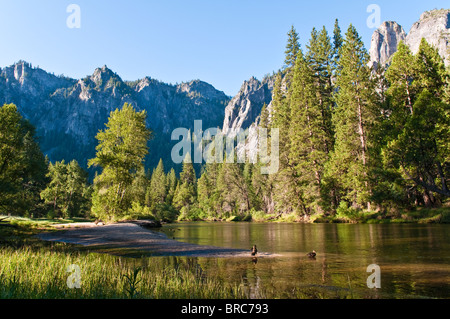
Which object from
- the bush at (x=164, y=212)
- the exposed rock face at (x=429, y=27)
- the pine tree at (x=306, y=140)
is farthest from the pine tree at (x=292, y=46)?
the exposed rock face at (x=429, y=27)

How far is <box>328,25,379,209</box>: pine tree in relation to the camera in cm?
3862

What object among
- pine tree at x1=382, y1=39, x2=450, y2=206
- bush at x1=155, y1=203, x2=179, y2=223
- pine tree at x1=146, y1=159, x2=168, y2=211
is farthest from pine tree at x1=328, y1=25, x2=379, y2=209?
pine tree at x1=146, y1=159, x2=168, y2=211

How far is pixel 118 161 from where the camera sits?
1390 inches

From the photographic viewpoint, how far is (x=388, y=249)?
14.4 meters

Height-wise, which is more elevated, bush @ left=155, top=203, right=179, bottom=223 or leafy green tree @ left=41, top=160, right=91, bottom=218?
leafy green tree @ left=41, top=160, right=91, bottom=218

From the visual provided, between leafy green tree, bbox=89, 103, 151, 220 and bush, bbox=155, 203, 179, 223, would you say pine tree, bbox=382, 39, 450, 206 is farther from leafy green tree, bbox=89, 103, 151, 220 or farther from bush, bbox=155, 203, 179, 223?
bush, bbox=155, 203, 179, 223

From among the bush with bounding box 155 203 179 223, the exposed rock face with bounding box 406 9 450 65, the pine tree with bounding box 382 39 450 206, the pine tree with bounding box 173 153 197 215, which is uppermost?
→ the exposed rock face with bounding box 406 9 450 65

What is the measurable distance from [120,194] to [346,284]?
33518mm

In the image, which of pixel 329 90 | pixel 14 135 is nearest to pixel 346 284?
pixel 14 135

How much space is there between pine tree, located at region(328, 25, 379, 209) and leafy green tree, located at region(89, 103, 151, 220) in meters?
26.9

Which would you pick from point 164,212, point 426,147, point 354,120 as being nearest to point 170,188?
point 164,212

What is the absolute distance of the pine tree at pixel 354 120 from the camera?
38.6m

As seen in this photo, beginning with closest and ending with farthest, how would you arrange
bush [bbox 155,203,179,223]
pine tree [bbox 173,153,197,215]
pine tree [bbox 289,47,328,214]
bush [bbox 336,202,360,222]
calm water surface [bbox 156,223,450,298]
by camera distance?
1. calm water surface [bbox 156,223,450,298]
2. bush [bbox 336,202,360,222]
3. pine tree [bbox 289,47,328,214]
4. bush [bbox 155,203,179,223]
5. pine tree [bbox 173,153,197,215]
